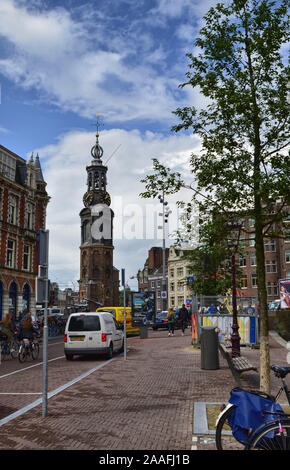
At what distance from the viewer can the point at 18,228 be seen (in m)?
40.8

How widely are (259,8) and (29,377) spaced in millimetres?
10037

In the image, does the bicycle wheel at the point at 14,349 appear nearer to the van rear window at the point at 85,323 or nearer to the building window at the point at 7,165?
the van rear window at the point at 85,323

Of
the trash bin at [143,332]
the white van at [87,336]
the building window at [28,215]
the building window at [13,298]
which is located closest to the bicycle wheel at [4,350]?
the white van at [87,336]

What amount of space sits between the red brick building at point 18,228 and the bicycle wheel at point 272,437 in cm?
3530

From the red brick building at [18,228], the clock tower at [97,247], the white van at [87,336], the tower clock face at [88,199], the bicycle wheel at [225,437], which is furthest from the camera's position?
the tower clock face at [88,199]

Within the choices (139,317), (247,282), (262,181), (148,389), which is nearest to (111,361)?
(148,389)

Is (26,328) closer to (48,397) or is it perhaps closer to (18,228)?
(48,397)

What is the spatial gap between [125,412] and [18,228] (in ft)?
116

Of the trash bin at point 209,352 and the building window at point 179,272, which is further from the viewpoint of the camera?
the building window at point 179,272

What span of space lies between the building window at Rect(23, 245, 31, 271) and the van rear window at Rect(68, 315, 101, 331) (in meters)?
27.7

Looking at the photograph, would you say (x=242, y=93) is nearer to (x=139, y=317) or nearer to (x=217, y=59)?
(x=217, y=59)

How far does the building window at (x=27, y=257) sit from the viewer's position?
4225cm

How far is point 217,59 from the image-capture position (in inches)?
308

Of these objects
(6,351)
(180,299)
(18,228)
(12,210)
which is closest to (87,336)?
(6,351)
